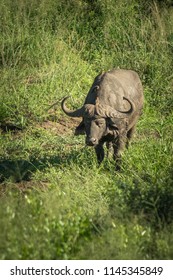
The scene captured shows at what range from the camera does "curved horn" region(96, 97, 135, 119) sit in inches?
301

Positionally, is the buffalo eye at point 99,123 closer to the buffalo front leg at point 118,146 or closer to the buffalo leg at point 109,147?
the buffalo front leg at point 118,146

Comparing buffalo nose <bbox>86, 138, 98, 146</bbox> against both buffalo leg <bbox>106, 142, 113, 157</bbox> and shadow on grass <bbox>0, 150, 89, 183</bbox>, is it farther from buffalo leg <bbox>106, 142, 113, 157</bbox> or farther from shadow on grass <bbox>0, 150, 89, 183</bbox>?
buffalo leg <bbox>106, 142, 113, 157</bbox>

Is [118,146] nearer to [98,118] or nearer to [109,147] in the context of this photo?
[109,147]

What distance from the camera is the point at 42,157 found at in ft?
28.3

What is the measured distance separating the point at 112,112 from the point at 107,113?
0.07 meters

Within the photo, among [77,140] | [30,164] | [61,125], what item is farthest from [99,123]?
[61,125]

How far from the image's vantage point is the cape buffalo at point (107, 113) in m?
7.63

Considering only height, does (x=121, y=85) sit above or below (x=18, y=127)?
above

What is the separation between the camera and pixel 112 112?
7.71 meters

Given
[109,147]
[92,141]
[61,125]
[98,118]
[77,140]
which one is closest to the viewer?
[92,141]

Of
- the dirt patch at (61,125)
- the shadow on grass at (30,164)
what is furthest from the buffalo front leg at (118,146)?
the dirt patch at (61,125)
